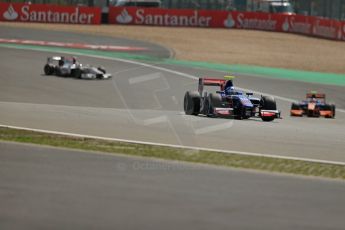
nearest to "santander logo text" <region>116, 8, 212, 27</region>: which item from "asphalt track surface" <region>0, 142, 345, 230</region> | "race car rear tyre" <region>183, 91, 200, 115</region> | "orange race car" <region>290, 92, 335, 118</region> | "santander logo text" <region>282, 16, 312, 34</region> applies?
"santander logo text" <region>282, 16, 312, 34</region>

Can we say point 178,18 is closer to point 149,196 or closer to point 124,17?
point 124,17

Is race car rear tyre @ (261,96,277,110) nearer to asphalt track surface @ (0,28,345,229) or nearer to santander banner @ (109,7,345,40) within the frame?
asphalt track surface @ (0,28,345,229)

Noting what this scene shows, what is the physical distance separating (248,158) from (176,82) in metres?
15.5

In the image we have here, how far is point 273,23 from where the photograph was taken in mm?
55375

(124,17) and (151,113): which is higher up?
(124,17)

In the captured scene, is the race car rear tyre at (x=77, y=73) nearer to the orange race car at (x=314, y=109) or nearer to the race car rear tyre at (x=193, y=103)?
Result: the orange race car at (x=314, y=109)

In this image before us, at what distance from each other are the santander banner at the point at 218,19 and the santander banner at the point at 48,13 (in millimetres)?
1548

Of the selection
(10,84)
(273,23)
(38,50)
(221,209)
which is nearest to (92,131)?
(221,209)

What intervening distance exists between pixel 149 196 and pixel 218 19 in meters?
47.3

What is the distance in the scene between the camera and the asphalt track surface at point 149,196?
816 centimetres

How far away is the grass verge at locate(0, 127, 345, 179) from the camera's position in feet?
39.0

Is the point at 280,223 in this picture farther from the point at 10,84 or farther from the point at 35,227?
the point at 10,84

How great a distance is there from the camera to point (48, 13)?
5134 centimetres

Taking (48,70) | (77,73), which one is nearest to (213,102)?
(77,73)
